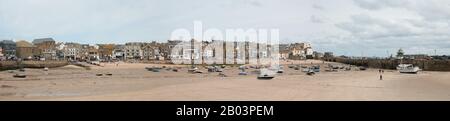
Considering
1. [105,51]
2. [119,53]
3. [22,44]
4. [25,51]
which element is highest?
[22,44]

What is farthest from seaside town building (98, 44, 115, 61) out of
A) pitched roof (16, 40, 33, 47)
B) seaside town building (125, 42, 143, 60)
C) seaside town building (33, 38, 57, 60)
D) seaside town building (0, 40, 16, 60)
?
seaside town building (0, 40, 16, 60)

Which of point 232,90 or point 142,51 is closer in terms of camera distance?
point 232,90

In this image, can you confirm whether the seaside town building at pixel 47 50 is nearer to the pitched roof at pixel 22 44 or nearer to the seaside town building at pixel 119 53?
the pitched roof at pixel 22 44

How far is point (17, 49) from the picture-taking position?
142250 millimetres

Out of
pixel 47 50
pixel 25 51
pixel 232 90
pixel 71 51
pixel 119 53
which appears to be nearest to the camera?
pixel 232 90

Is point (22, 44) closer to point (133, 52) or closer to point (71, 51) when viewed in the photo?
point (71, 51)

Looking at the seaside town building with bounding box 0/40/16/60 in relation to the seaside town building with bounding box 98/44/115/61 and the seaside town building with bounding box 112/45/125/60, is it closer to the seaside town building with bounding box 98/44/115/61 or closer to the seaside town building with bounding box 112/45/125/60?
the seaside town building with bounding box 98/44/115/61

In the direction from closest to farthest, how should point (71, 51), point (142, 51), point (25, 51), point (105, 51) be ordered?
point (25, 51), point (71, 51), point (142, 51), point (105, 51)

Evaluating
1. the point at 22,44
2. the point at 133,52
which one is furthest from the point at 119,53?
the point at 22,44

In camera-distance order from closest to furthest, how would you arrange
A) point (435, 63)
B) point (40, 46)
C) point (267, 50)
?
point (435, 63)
point (40, 46)
point (267, 50)
